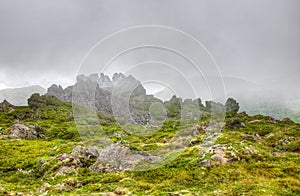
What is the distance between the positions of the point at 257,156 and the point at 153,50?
17382 mm

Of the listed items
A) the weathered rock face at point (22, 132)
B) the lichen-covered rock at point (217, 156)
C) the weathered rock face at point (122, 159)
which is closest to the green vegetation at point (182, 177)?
the lichen-covered rock at point (217, 156)

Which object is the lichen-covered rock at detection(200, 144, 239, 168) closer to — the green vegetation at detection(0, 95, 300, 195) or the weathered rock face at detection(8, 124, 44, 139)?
the green vegetation at detection(0, 95, 300, 195)

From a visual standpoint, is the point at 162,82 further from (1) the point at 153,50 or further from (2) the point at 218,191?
(2) the point at 218,191

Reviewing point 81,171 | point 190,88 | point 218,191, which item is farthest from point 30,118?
point 218,191

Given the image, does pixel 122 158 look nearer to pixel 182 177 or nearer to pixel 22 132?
pixel 182 177

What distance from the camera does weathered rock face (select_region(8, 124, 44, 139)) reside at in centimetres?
6979

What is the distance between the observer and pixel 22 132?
73062 mm

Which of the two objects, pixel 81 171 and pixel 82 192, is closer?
pixel 82 192

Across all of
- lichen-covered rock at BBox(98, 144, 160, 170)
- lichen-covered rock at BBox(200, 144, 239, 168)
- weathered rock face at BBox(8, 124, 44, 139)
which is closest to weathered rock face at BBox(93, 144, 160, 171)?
lichen-covered rock at BBox(98, 144, 160, 170)

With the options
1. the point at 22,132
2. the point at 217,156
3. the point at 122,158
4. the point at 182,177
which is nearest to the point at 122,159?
the point at 122,158

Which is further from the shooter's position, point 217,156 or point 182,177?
point 217,156

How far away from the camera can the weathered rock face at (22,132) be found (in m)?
69.8

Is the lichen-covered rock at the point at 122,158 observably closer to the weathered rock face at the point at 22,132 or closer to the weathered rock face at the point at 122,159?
the weathered rock face at the point at 122,159

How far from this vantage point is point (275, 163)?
25.9 metres
